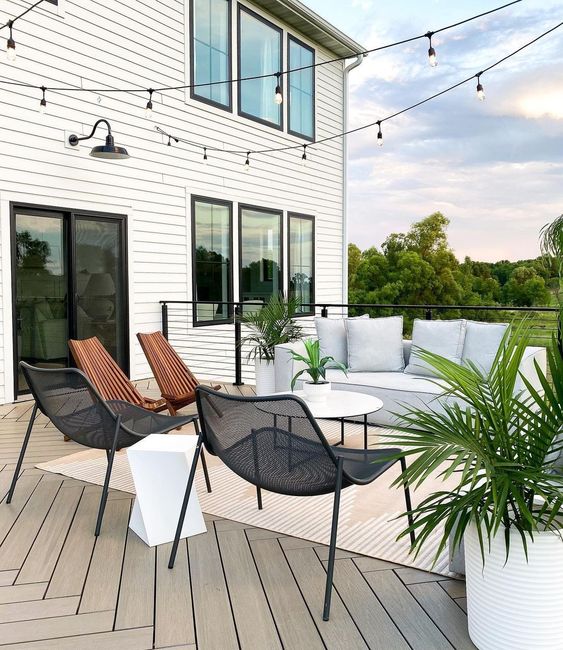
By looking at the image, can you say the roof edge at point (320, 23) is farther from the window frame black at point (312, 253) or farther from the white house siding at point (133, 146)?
the window frame black at point (312, 253)

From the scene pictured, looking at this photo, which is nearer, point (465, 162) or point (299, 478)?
point (299, 478)

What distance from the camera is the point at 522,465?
1.77 m

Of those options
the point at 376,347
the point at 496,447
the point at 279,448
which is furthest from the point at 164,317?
the point at 496,447

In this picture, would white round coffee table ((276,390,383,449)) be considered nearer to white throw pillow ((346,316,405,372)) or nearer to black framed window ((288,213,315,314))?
white throw pillow ((346,316,405,372))

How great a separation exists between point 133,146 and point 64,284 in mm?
1834

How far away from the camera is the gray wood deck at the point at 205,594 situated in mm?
2037

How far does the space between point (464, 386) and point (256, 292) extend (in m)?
7.45

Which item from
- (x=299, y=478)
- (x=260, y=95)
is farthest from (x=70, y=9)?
(x=299, y=478)

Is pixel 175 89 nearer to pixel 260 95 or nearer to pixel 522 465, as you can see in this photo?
pixel 260 95

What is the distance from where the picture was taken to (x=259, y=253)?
930 centimetres

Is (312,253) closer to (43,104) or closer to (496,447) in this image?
(43,104)

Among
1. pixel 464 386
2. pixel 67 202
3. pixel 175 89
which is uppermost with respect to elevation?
pixel 175 89

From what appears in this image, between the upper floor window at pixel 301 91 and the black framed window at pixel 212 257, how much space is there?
2360 mm

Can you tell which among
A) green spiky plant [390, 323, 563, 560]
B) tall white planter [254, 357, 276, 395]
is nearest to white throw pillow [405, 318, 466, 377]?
tall white planter [254, 357, 276, 395]
